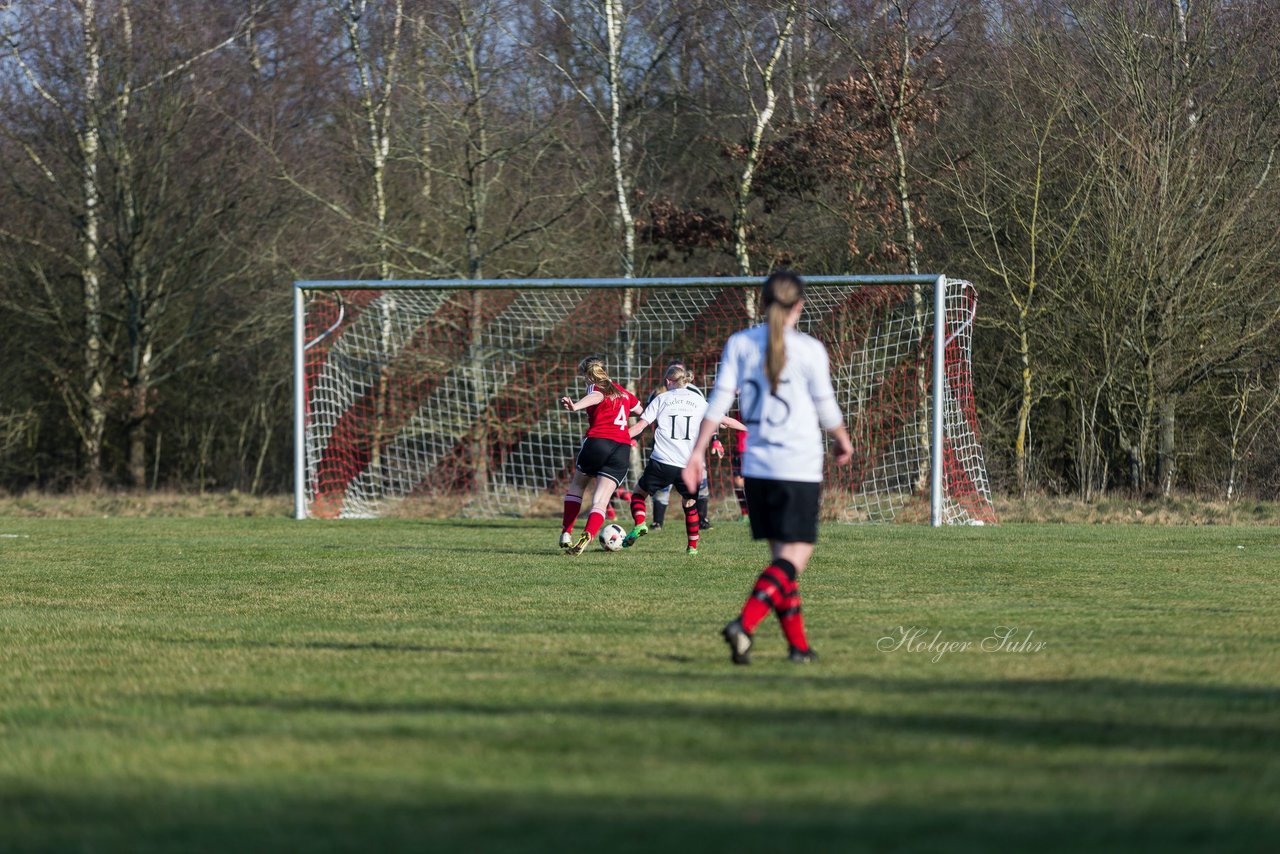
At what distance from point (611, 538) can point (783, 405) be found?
725 centimetres

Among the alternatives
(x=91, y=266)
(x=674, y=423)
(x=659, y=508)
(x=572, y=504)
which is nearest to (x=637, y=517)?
(x=572, y=504)

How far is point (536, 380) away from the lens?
74.9 feet

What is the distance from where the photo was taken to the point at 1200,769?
4504 millimetres

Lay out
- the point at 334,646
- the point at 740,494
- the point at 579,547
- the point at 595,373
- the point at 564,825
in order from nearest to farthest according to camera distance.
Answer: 1. the point at 564,825
2. the point at 334,646
3. the point at 579,547
4. the point at 595,373
5. the point at 740,494

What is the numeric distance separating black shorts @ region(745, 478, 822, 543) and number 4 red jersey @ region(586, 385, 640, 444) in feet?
23.8

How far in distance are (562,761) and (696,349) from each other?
17.3 m

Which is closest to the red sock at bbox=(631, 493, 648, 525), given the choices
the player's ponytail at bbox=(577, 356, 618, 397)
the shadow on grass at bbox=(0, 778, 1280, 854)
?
the player's ponytail at bbox=(577, 356, 618, 397)

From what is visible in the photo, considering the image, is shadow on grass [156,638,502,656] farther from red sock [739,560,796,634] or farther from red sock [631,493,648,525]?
red sock [631,493,648,525]

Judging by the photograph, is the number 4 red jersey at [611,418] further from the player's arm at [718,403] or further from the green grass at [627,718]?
the player's arm at [718,403]

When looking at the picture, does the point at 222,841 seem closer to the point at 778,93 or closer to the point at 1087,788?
the point at 1087,788

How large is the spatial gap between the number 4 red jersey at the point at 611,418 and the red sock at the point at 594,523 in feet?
2.46

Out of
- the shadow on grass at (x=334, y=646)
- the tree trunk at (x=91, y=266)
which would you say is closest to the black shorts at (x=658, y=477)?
the shadow on grass at (x=334, y=646)

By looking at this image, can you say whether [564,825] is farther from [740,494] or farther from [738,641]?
[740,494]

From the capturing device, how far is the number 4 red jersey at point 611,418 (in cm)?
1415
